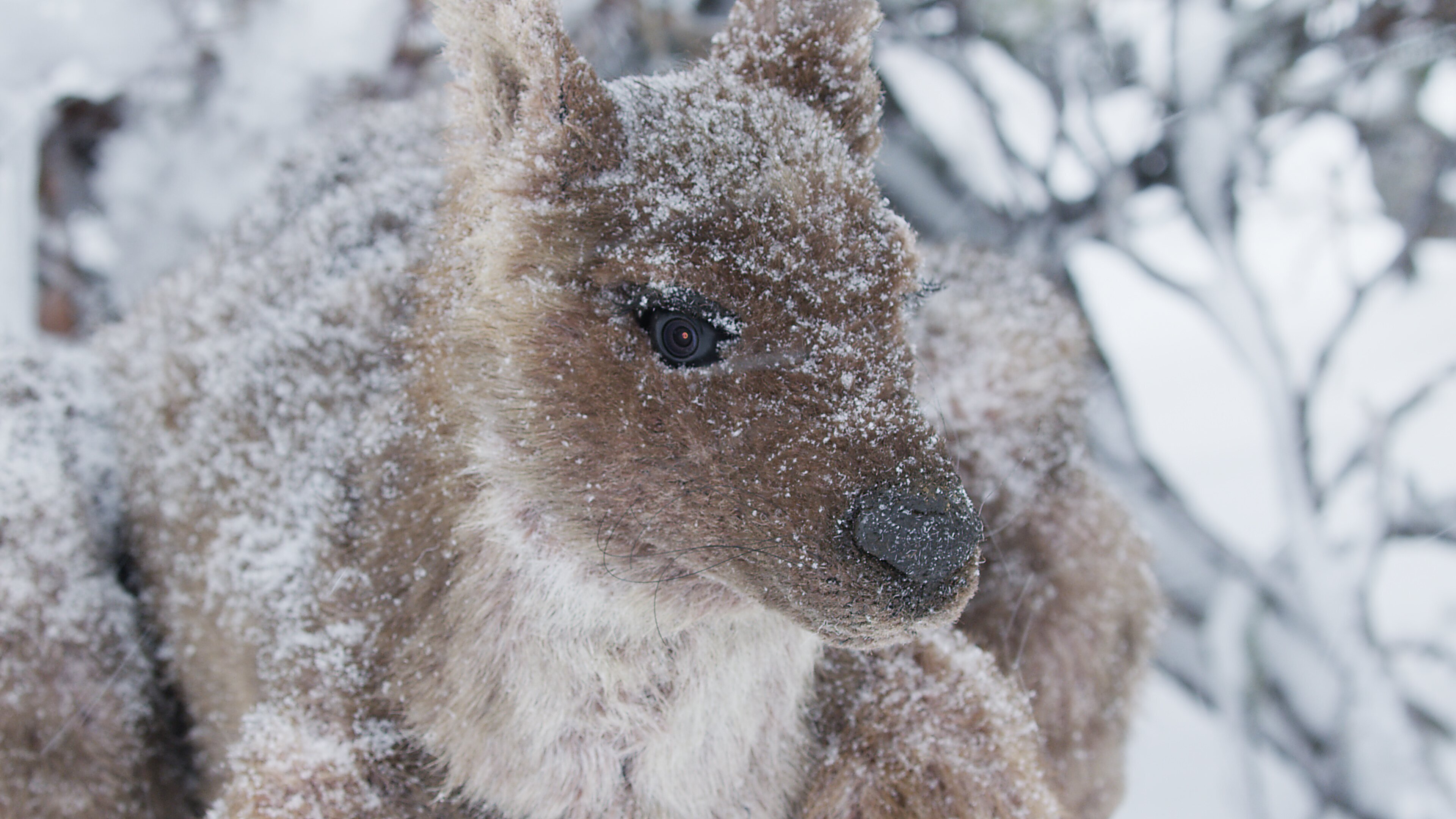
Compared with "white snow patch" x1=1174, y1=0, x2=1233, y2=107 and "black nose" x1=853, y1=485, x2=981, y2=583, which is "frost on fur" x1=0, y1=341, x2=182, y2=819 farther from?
"white snow patch" x1=1174, y1=0, x2=1233, y2=107

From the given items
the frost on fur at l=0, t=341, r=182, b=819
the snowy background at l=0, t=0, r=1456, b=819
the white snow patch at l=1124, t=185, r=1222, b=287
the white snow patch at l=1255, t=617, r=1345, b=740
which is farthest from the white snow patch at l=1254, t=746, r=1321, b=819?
the frost on fur at l=0, t=341, r=182, b=819

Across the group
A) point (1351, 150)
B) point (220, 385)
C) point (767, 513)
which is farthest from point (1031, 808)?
point (1351, 150)

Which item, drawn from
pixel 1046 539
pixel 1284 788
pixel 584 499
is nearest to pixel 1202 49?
pixel 1046 539

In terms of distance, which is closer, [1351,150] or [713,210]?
[713,210]

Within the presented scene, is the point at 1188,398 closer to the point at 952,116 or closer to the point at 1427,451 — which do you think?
the point at 1427,451

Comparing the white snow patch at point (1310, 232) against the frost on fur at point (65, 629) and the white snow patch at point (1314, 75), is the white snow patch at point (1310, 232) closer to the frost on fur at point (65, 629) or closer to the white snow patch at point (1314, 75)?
the white snow patch at point (1314, 75)

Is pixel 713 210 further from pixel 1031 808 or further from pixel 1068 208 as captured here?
pixel 1068 208

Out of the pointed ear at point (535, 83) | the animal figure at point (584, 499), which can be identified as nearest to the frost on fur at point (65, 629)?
the animal figure at point (584, 499)
